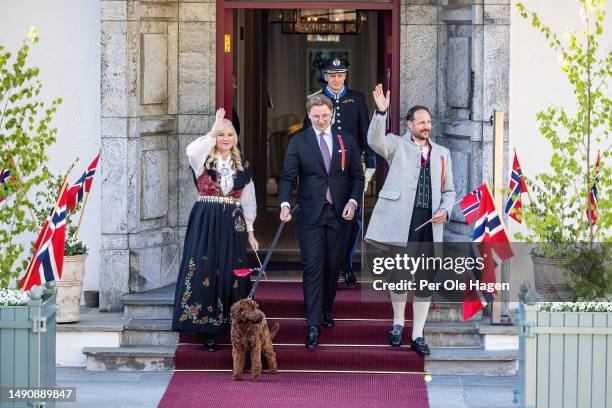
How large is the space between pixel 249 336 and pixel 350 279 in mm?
1792

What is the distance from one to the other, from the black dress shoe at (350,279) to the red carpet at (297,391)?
135 centimetres

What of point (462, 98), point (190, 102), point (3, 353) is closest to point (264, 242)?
point (190, 102)

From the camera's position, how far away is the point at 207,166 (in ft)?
34.1

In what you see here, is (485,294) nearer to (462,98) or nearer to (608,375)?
(462,98)

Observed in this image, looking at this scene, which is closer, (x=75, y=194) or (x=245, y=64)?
(x=75, y=194)

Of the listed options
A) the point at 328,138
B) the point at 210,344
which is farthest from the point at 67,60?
the point at 210,344

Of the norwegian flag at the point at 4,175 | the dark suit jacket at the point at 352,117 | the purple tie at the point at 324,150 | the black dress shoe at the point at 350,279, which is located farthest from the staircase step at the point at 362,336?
the norwegian flag at the point at 4,175

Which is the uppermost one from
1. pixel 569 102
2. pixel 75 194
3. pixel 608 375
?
pixel 569 102

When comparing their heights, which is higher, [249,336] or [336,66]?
[336,66]

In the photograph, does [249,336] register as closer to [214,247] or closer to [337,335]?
[214,247]

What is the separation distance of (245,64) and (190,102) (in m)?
5.00

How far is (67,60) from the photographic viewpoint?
11492 mm

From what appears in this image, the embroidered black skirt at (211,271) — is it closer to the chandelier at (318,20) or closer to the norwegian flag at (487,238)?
the norwegian flag at (487,238)

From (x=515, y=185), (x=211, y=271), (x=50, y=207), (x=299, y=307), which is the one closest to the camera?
(x=211, y=271)
